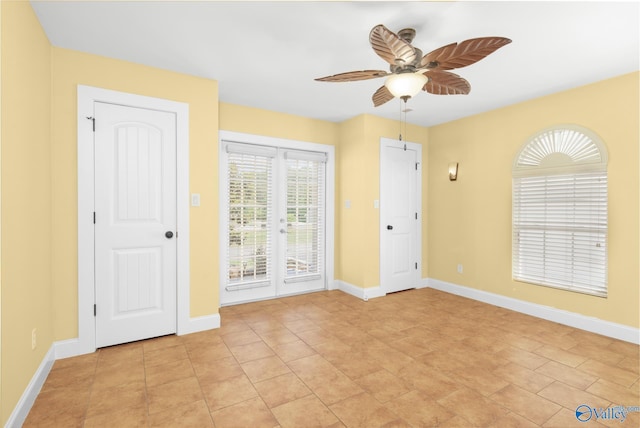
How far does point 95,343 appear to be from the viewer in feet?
9.12

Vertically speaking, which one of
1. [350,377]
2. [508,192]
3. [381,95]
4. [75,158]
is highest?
[381,95]

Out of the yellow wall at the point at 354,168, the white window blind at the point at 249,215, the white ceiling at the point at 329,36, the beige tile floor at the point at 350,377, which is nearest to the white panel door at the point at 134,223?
the beige tile floor at the point at 350,377

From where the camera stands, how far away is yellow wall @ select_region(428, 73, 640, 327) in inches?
120

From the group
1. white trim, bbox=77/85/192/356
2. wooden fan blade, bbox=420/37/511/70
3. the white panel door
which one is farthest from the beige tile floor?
wooden fan blade, bbox=420/37/511/70

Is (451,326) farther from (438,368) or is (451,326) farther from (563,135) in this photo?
(563,135)

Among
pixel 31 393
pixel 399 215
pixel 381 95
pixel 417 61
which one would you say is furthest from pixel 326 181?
pixel 31 393

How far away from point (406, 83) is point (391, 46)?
1.12 feet

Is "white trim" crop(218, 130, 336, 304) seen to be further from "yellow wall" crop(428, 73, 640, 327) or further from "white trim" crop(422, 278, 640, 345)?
"white trim" crop(422, 278, 640, 345)

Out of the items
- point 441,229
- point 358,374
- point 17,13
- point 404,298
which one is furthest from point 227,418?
point 441,229

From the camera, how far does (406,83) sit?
7.29 ft

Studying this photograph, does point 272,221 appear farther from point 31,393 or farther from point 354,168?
point 31,393

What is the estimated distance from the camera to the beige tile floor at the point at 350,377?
1.92 m

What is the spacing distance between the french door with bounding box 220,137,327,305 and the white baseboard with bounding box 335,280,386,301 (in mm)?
349

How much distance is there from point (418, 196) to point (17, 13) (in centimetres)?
477
